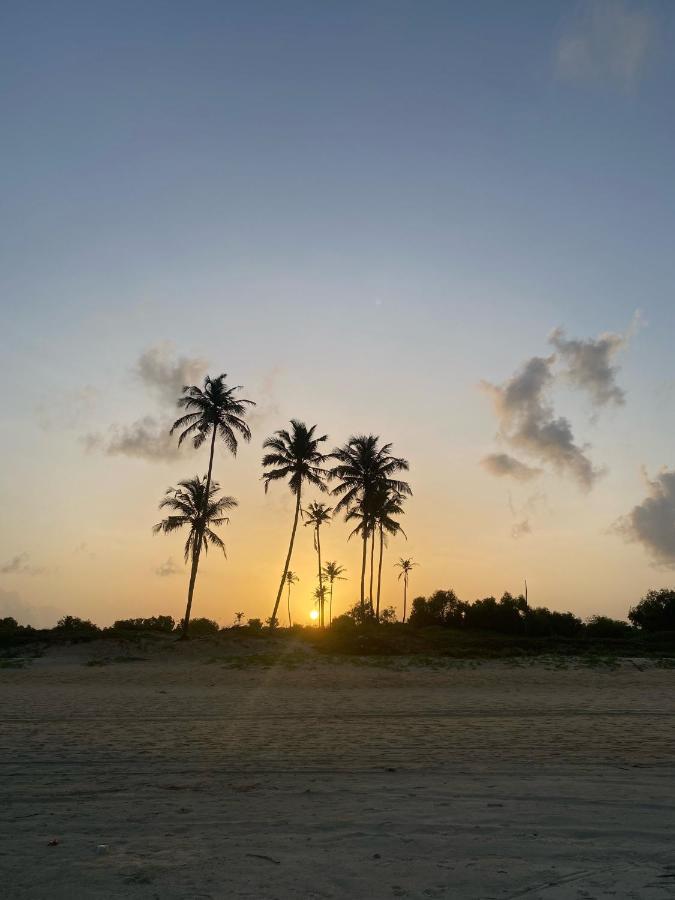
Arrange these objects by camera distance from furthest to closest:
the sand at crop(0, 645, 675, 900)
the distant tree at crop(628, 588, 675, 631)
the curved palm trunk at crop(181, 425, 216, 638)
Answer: the distant tree at crop(628, 588, 675, 631), the curved palm trunk at crop(181, 425, 216, 638), the sand at crop(0, 645, 675, 900)

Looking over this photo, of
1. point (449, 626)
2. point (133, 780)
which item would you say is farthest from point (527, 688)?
point (449, 626)

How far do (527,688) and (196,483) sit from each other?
27.3 meters

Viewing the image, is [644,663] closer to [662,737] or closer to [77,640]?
[662,737]

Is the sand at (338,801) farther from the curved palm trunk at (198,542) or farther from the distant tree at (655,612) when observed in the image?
the distant tree at (655,612)

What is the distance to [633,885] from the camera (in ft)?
15.7

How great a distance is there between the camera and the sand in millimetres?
5031

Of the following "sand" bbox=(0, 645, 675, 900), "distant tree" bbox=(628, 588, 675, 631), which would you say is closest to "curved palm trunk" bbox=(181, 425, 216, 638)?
"sand" bbox=(0, 645, 675, 900)

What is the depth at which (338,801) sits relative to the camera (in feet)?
24.4

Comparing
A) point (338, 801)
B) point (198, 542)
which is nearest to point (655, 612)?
point (198, 542)

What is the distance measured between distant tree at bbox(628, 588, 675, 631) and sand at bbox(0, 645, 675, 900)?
4402 cm

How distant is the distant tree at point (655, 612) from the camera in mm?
56125

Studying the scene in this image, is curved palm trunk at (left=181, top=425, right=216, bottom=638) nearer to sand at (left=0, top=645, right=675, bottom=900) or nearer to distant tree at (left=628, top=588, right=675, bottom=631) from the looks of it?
sand at (left=0, top=645, right=675, bottom=900)

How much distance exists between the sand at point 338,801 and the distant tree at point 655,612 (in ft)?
144

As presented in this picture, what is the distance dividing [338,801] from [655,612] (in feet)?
193
